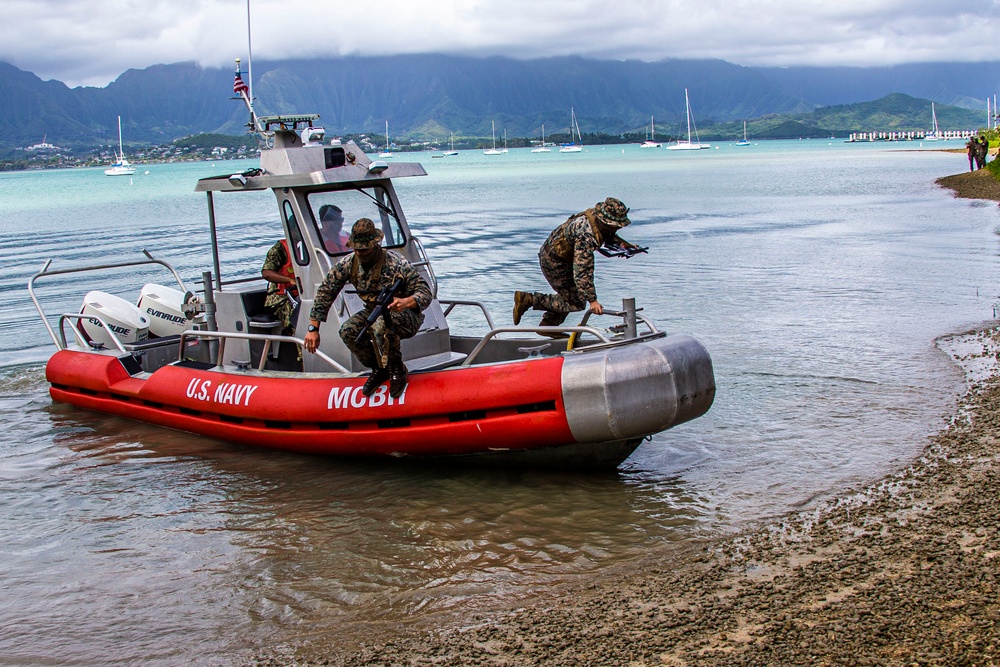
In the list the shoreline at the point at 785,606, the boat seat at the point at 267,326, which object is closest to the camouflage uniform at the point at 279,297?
the boat seat at the point at 267,326

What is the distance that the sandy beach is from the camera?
4.69 meters

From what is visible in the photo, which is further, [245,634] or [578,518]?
[578,518]

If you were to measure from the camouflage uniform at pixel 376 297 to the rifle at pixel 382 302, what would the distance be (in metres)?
0.04

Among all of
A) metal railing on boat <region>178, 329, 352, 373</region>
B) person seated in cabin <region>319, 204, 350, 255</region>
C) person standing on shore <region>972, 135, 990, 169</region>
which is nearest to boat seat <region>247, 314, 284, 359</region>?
metal railing on boat <region>178, 329, 352, 373</region>

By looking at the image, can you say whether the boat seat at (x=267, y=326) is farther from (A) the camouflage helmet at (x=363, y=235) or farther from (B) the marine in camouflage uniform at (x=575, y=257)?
(B) the marine in camouflage uniform at (x=575, y=257)

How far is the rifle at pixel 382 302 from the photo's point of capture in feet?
23.8

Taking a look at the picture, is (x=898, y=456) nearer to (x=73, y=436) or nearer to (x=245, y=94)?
(x=245, y=94)

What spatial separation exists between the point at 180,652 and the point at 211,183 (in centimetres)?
472

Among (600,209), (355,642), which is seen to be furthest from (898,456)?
(355,642)

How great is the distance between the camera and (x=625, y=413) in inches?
269

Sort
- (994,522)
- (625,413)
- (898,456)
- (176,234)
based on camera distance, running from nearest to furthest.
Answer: (994,522) < (625,413) < (898,456) < (176,234)

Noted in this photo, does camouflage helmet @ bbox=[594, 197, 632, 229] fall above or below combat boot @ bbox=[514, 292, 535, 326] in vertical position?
above

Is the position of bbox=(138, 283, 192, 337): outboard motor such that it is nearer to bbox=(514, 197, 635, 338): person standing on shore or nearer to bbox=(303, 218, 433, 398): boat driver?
bbox=(303, 218, 433, 398): boat driver

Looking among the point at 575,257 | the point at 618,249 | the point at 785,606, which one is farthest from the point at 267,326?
the point at 785,606
